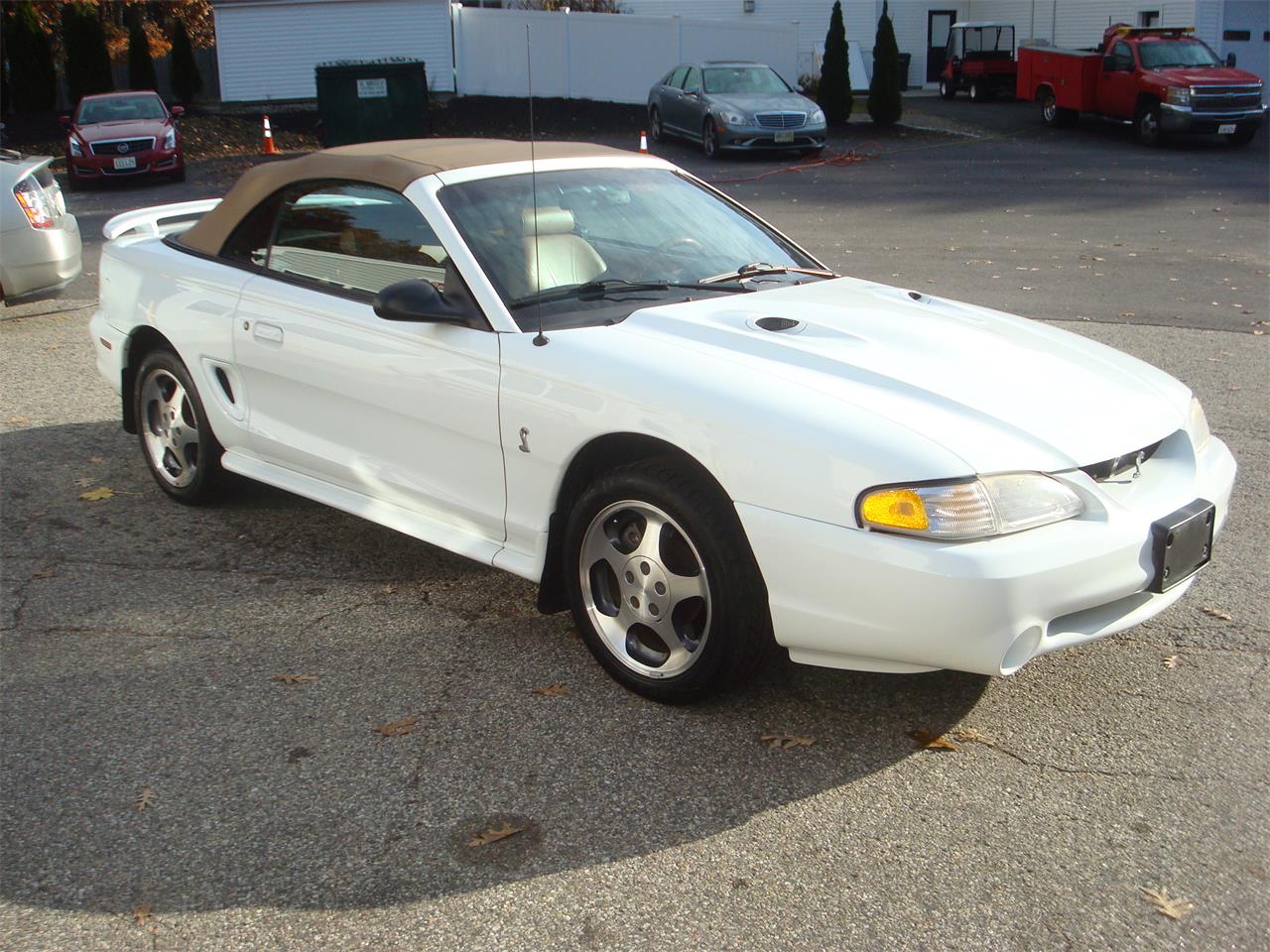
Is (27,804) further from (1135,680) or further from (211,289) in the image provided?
(1135,680)

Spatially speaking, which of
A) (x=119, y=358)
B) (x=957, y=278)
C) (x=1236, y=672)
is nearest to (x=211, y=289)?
(x=119, y=358)

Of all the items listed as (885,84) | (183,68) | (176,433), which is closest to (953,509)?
(176,433)

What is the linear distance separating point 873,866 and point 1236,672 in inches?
66.8

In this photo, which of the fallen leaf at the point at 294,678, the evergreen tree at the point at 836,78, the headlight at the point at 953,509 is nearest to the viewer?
the headlight at the point at 953,509

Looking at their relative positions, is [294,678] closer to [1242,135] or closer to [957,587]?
[957,587]

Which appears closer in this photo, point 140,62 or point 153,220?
point 153,220

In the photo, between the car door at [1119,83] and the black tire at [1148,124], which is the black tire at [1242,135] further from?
the car door at [1119,83]

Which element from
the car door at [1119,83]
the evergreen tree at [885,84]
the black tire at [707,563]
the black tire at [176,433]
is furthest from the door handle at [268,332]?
the evergreen tree at [885,84]

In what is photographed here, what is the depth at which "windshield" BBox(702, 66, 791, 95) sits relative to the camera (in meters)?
22.4

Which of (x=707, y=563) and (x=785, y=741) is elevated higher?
(x=707, y=563)

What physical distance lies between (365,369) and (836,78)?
1011 inches

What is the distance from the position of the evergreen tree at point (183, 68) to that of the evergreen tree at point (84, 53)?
1.68 metres

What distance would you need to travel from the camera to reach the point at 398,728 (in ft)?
12.8

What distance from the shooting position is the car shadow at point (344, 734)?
3264 mm
